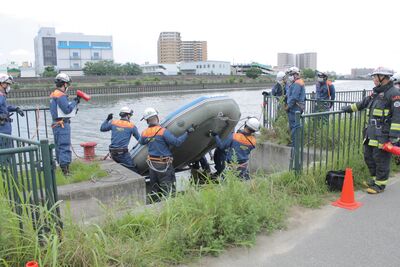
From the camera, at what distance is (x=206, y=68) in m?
107

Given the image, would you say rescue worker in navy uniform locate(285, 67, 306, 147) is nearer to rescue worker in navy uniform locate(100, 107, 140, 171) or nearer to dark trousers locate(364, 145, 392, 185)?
dark trousers locate(364, 145, 392, 185)

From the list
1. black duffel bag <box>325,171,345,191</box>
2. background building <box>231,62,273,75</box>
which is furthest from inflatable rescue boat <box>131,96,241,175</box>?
background building <box>231,62,273,75</box>

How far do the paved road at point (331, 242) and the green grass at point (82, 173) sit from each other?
10.5 ft

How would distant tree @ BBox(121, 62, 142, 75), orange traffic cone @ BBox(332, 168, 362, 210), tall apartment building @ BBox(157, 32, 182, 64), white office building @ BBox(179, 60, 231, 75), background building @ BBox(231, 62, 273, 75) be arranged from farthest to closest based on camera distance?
1. tall apartment building @ BBox(157, 32, 182, 64)
2. background building @ BBox(231, 62, 273, 75)
3. white office building @ BBox(179, 60, 231, 75)
4. distant tree @ BBox(121, 62, 142, 75)
5. orange traffic cone @ BBox(332, 168, 362, 210)

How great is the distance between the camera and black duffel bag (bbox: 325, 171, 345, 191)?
468 cm

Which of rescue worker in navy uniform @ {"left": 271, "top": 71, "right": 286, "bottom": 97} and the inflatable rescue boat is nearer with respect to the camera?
the inflatable rescue boat

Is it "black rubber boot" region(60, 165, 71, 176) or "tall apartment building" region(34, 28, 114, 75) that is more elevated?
"tall apartment building" region(34, 28, 114, 75)

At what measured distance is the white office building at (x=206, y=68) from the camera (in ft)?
350

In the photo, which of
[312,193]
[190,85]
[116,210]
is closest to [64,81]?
[116,210]

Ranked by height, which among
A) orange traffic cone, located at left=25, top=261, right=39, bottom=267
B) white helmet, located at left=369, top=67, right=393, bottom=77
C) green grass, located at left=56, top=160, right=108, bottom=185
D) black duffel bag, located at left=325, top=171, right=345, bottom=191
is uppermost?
white helmet, located at left=369, top=67, right=393, bottom=77

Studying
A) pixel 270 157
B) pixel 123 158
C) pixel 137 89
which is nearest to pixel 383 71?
pixel 270 157

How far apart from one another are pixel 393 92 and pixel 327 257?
8.28ft

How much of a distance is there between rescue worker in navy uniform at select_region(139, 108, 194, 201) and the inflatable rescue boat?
A: 486 millimetres

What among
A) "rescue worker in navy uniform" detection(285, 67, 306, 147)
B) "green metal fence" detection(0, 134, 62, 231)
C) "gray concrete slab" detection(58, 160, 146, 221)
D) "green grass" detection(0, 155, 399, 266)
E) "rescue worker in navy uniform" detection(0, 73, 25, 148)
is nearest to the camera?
"green grass" detection(0, 155, 399, 266)
